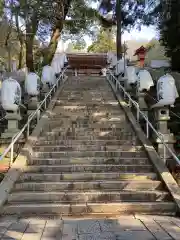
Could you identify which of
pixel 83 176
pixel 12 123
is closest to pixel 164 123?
pixel 83 176

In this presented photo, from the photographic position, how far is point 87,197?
6668 mm

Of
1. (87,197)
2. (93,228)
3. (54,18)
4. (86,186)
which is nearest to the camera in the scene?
(93,228)

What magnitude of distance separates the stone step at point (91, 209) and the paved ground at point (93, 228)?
25cm

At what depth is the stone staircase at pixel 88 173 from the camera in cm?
636

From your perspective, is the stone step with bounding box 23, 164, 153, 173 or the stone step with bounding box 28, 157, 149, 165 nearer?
the stone step with bounding box 23, 164, 153, 173

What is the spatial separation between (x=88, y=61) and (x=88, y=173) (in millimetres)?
17814

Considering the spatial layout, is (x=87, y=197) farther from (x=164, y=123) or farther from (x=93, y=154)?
(x=164, y=123)

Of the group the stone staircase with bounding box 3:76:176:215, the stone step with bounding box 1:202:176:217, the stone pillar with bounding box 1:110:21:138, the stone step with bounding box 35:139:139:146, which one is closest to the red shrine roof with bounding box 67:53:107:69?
the stone staircase with bounding box 3:76:176:215

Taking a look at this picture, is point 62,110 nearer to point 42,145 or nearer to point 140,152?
point 42,145

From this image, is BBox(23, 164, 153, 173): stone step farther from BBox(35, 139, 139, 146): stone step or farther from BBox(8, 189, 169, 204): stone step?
BBox(35, 139, 139, 146): stone step

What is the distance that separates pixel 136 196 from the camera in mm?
6781

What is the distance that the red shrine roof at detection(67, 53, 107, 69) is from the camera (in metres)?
23.9

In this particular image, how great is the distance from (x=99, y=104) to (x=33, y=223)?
7605 millimetres

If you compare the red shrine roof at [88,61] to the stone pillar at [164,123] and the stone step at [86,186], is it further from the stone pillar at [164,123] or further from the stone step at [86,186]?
the stone step at [86,186]
